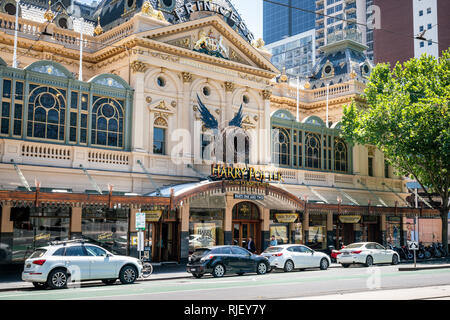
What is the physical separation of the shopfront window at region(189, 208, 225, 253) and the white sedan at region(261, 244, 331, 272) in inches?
194

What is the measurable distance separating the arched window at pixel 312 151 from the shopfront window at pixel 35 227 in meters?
18.4

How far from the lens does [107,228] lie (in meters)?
28.7

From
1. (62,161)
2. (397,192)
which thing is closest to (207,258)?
(62,161)

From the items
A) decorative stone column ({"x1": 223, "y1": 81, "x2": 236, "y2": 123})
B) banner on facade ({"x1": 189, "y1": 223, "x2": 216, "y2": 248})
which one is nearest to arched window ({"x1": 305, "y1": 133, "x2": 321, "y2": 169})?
decorative stone column ({"x1": 223, "y1": 81, "x2": 236, "y2": 123})

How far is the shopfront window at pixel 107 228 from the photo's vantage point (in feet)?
92.3

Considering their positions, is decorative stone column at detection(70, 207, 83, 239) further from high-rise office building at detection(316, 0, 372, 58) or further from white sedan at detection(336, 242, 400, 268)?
high-rise office building at detection(316, 0, 372, 58)

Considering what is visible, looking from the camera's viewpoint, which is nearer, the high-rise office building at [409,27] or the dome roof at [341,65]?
the dome roof at [341,65]

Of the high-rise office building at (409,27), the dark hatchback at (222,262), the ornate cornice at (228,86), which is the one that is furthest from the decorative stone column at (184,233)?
the high-rise office building at (409,27)

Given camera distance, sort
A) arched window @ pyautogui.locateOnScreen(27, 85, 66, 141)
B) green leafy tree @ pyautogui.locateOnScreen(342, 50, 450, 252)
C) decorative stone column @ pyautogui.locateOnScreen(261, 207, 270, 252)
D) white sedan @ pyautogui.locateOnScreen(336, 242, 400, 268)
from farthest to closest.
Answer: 1. green leafy tree @ pyautogui.locateOnScreen(342, 50, 450, 252)
2. decorative stone column @ pyautogui.locateOnScreen(261, 207, 270, 252)
3. white sedan @ pyautogui.locateOnScreen(336, 242, 400, 268)
4. arched window @ pyautogui.locateOnScreen(27, 85, 66, 141)

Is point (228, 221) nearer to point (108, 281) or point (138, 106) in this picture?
point (138, 106)

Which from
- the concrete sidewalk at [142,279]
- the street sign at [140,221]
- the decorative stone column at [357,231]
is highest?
the street sign at [140,221]

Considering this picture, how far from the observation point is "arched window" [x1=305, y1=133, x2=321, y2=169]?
1551 inches

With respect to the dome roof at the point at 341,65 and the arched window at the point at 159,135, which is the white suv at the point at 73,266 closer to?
the arched window at the point at 159,135

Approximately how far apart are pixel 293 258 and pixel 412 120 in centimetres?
1381
